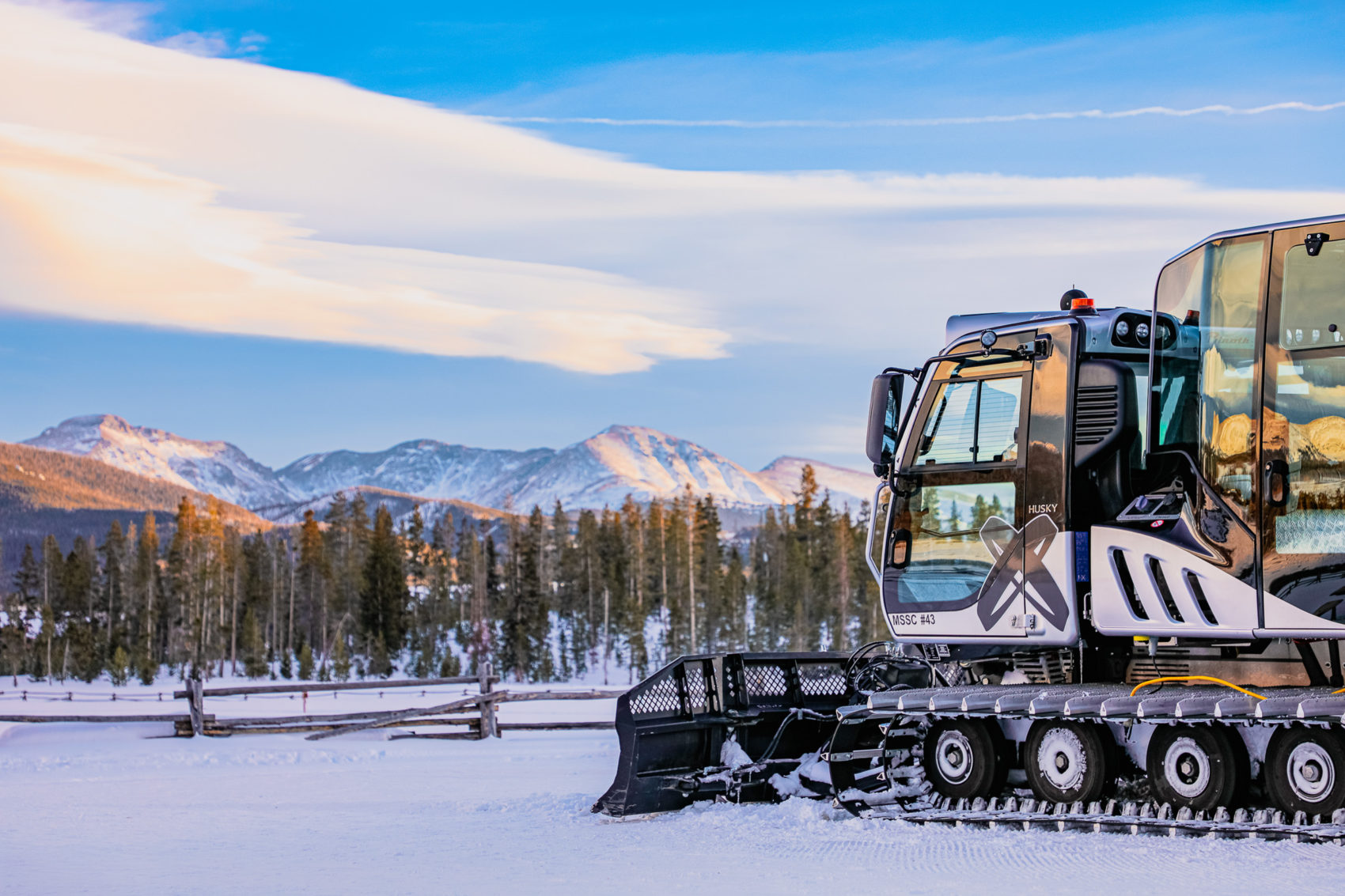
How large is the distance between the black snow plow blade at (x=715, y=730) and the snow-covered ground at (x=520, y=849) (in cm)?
23

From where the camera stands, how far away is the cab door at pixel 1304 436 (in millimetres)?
7102

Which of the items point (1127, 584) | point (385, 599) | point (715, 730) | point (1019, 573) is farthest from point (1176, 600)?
point (385, 599)

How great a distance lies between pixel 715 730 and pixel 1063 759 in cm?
282

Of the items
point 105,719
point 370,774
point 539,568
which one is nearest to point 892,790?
point 370,774

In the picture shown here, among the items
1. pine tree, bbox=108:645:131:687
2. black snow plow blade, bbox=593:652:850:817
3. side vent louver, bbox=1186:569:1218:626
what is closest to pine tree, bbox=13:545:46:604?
pine tree, bbox=108:645:131:687

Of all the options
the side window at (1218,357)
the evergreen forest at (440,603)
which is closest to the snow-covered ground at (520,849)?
the side window at (1218,357)

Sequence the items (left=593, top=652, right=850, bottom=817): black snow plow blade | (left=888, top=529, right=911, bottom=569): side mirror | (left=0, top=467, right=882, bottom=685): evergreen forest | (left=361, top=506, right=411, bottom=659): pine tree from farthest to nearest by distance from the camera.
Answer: (left=361, top=506, right=411, bottom=659): pine tree, (left=0, top=467, right=882, bottom=685): evergreen forest, (left=593, top=652, right=850, bottom=817): black snow plow blade, (left=888, top=529, right=911, bottom=569): side mirror

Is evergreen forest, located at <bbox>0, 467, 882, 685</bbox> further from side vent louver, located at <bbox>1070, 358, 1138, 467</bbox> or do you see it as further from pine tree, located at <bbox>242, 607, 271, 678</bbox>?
side vent louver, located at <bbox>1070, 358, 1138, 467</bbox>

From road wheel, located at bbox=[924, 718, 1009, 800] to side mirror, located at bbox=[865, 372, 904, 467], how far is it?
1874 millimetres

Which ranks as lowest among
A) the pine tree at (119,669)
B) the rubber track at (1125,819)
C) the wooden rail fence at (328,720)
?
the pine tree at (119,669)

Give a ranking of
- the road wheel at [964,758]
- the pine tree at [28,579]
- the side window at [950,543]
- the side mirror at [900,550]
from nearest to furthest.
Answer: the road wheel at [964,758], the side window at [950,543], the side mirror at [900,550], the pine tree at [28,579]

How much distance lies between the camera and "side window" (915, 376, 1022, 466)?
8.93 m

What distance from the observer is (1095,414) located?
28.0 ft

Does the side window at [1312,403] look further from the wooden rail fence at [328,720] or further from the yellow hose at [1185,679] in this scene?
the wooden rail fence at [328,720]
